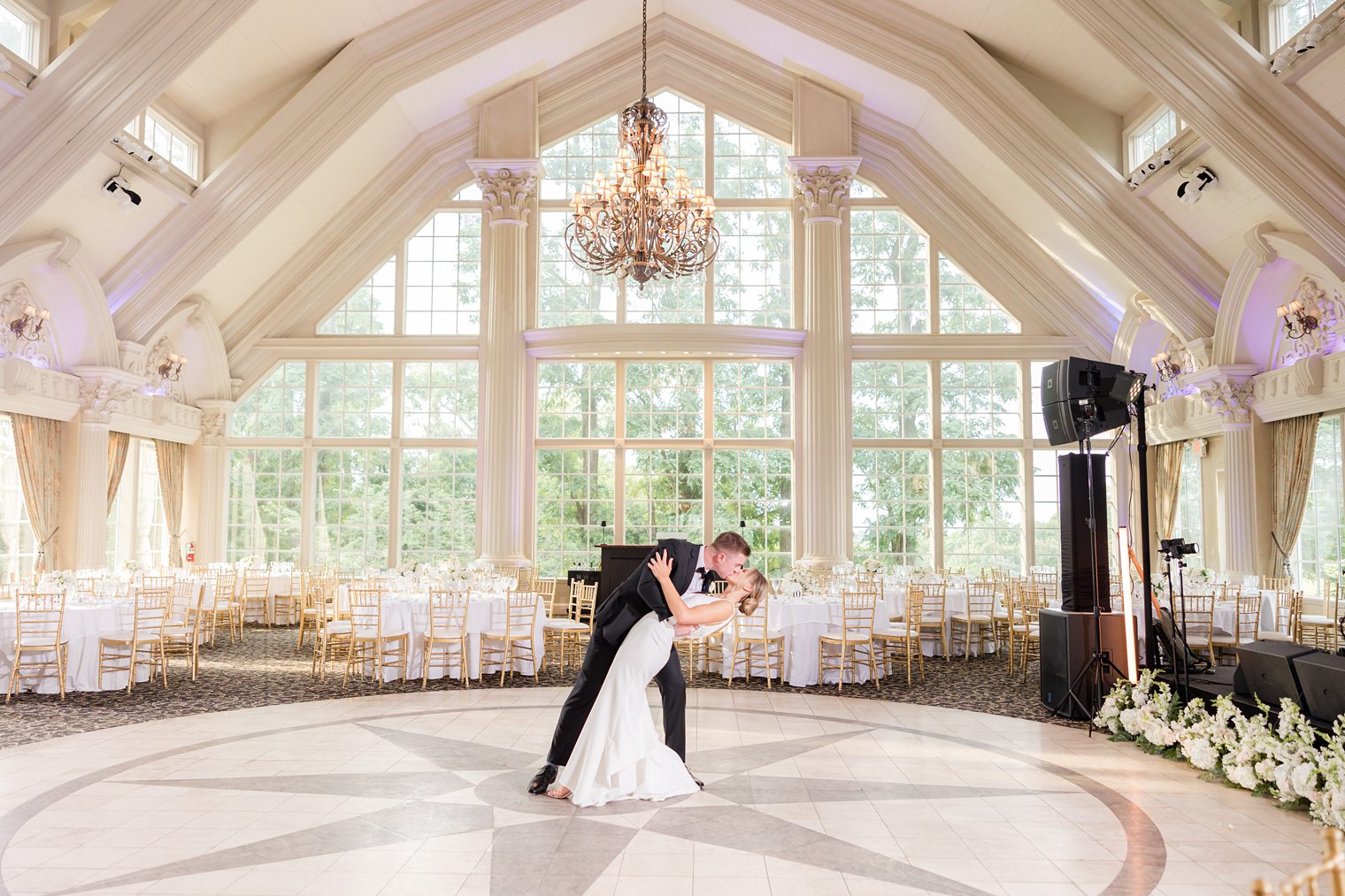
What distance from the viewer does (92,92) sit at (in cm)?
914

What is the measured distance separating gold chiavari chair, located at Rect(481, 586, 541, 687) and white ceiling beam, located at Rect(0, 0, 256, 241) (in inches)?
238

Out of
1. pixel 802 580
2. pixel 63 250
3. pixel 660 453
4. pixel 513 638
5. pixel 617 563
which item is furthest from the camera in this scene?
pixel 660 453

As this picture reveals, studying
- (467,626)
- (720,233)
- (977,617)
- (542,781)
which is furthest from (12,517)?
(977,617)

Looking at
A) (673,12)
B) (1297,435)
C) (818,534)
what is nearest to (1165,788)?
(1297,435)

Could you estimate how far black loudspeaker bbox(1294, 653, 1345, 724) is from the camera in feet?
17.1

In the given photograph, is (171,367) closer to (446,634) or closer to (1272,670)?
(446,634)

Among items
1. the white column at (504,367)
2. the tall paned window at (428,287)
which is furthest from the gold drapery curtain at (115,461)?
the white column at (504,367)

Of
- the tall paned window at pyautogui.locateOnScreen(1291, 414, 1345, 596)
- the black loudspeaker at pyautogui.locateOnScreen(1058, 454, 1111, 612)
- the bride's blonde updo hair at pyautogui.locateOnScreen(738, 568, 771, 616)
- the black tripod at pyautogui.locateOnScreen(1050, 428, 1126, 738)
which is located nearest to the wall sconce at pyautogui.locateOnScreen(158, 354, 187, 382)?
the bride's blonde updo hair at pyautogui.locateOnScreen(738, 568, 771, 616)

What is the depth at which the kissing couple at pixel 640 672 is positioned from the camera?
4.68m

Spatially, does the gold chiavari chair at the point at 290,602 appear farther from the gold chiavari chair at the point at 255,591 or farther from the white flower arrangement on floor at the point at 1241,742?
the white flower arrangement on floor at the point at 1241,742

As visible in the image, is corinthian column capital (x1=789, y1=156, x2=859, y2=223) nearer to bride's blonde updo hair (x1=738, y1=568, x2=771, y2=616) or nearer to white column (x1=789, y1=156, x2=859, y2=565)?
white column (x1=789, y1=156, x2=859, y2=565)

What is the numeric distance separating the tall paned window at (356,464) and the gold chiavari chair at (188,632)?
3.48 meters

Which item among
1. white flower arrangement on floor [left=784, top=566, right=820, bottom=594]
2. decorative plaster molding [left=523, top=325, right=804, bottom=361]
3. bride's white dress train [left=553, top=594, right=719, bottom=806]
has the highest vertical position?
decorative plaster molding [left=523, top=325, right=804, bottom=361]

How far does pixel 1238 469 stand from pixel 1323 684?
7.01m
